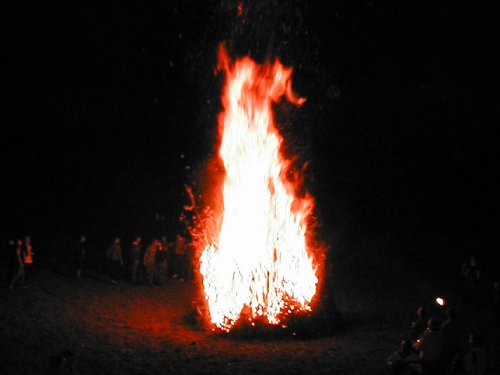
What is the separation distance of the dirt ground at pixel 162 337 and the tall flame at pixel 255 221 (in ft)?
2.58

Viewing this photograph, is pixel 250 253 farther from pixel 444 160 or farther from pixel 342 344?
pixel 444 160

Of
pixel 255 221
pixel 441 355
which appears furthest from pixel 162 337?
pixel 441 355

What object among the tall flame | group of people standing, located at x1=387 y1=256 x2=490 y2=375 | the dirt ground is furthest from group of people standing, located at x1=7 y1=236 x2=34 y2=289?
group of people standing, located at x1=387 y1=256 x2=490 y2=375

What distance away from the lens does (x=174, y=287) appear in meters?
19.2

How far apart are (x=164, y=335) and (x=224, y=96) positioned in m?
5.94

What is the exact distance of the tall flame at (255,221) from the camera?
505 inches

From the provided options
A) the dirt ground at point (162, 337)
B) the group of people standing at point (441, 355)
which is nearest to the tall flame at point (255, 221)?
the dirt ground at point (162, 337)

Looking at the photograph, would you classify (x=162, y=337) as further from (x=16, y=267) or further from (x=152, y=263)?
(x=152, y=263)

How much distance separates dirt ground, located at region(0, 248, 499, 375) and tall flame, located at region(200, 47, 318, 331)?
0.79 m

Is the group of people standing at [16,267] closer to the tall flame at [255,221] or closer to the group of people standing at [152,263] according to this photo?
the group of people standing at [152,263]

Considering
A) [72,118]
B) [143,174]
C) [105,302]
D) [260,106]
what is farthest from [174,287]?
[72,118]

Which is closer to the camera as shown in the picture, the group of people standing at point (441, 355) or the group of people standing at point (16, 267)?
the group of people standing at point (441, 355)

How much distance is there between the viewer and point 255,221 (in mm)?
13695

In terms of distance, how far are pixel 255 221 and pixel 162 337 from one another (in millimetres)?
3368
